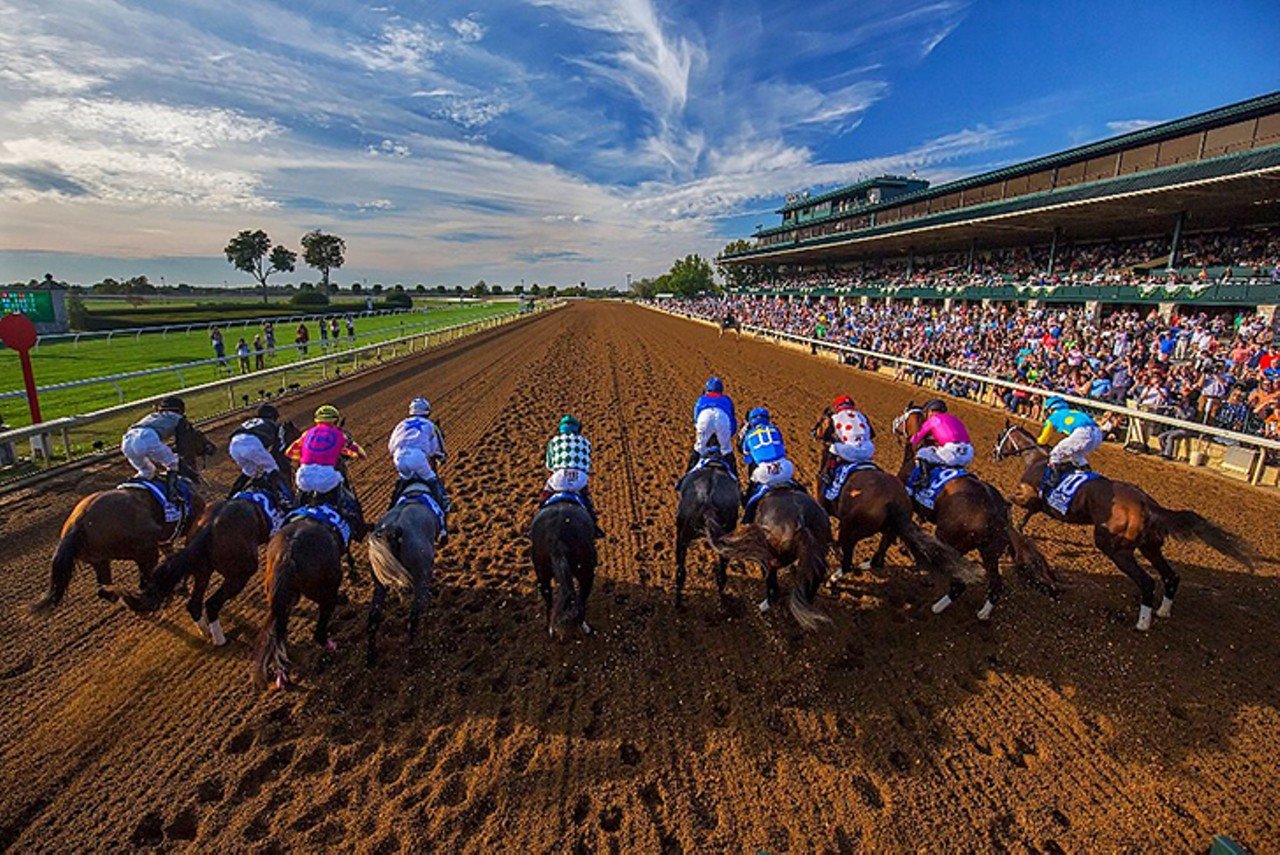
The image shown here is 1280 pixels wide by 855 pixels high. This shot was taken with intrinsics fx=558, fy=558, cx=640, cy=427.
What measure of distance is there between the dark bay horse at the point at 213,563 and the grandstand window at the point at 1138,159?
3634 centimetres

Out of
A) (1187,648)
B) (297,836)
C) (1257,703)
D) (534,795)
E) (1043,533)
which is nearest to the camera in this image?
(297,836)

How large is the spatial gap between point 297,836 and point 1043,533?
7.52m

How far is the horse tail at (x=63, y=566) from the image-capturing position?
4223 mm

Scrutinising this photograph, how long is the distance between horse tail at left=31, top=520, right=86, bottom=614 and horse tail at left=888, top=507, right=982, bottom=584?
665cm

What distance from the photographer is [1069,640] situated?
4605mm

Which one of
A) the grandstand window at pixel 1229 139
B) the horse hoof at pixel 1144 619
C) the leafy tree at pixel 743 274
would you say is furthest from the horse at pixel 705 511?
the leafy tree at pixel 743 274

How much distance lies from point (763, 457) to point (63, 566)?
18.7 feet

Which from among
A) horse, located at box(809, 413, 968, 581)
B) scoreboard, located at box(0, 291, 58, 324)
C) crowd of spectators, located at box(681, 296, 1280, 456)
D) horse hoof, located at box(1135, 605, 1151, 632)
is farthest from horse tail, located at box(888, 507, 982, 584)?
scoreboard, located at box(0, 291, 58, 324)

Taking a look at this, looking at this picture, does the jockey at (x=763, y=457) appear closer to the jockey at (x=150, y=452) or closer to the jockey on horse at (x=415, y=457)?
the jockey on horse at (x=415, y=457)

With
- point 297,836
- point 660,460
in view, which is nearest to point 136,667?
point 297,836

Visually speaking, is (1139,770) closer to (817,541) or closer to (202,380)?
(817,541)

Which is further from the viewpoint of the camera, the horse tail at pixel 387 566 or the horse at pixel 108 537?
the horse at pixel 108 537

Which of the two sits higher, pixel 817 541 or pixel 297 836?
pixel 817 541

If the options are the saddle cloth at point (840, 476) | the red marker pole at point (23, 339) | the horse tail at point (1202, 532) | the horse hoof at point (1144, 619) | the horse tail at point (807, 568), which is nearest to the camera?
the horse tail at point (807, 568)
